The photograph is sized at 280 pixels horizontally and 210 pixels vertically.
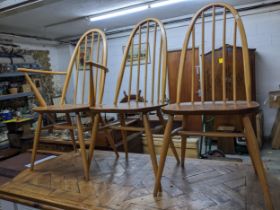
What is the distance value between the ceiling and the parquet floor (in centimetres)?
221

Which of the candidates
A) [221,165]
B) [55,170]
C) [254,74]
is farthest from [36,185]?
[254,74]

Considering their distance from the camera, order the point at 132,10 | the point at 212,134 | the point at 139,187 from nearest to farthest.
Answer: the point at 212,134
the point at 139,187
the point at 132,10

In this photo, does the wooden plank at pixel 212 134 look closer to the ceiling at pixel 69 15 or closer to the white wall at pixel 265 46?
the ceiling at pixel 69 15

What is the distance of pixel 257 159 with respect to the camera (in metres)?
1.13

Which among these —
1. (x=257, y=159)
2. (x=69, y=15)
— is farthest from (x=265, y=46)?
(x=257, y=159)

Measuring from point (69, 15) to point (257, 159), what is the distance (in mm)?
4128

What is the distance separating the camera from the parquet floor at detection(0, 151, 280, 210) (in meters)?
1.29

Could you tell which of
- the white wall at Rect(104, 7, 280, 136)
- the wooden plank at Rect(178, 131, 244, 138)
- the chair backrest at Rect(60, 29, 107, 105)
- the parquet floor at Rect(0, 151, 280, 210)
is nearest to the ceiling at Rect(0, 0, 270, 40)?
the white wall at Rect(104, 7, 280, 136)

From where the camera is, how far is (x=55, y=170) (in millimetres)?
1921

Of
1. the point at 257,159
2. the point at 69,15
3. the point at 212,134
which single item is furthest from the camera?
the point at 69,15

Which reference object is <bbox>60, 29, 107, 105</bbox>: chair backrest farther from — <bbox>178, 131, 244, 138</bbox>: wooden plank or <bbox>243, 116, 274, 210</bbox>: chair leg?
<bbox>243, 116, 274, 210</bbox>: chair leg

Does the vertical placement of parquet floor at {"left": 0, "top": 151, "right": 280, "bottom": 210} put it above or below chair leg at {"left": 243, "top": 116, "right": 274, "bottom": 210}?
below

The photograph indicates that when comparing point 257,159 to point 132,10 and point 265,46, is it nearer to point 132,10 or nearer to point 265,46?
point 132,10

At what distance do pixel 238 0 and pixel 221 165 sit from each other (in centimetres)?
344
